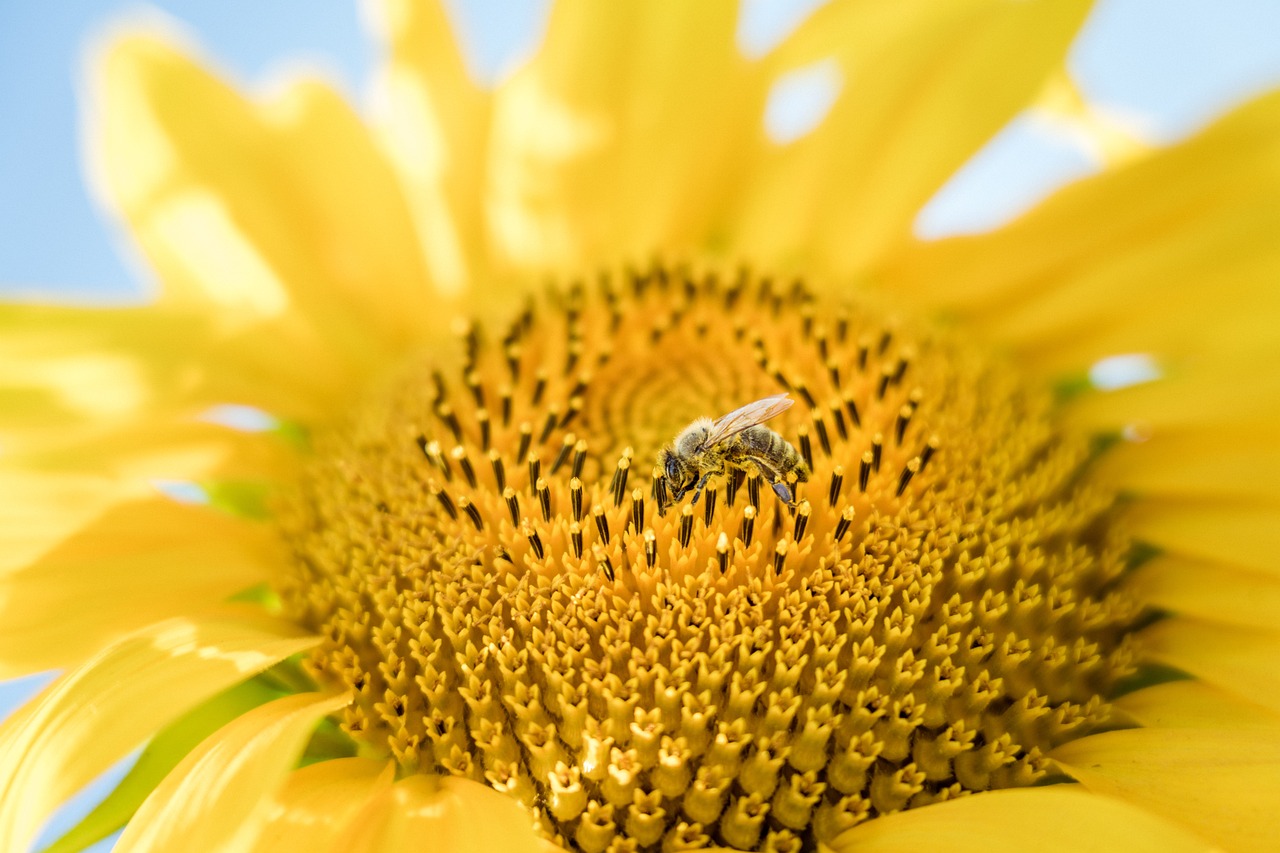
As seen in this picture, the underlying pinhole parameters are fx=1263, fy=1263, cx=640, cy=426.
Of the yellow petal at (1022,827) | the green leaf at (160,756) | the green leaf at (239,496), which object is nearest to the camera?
the yellow petal at (1022,827)

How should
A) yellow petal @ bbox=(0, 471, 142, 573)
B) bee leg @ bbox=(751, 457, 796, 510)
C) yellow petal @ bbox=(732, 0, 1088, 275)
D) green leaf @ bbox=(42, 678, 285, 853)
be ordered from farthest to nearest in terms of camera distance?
yellow petal @ bbox=(732, 0, 1088, 275)
yellow petal @ bbox=(0, 471, 142, 573)
bee leg @ bbox=(751, 457, 796, 510)
green leaf @ bbox=(42, 678, 285, 853)

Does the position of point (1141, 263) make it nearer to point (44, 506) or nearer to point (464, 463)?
point (464, 463)

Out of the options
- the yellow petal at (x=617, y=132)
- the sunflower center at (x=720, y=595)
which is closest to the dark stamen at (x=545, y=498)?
the sunflower center at (x=720, y=595)

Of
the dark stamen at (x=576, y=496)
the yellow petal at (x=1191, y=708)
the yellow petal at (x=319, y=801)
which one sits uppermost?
the dark stamen at (x=576, y=496)

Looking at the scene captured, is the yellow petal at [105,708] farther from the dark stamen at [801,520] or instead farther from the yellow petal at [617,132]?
the yellow petal at [617,132]

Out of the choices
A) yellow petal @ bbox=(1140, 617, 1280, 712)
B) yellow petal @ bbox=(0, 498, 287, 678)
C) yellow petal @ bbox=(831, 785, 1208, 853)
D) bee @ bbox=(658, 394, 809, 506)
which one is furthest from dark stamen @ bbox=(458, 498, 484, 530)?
yellow petal @ bbox=(1140, 617, 1280, 712)

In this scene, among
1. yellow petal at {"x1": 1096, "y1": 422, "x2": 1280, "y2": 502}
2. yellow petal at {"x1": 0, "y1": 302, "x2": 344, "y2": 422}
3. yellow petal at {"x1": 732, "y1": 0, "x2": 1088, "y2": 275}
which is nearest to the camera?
yellow petal at {"x1": 1096, "y1": 422, "x2": 1280, "y2": 502}

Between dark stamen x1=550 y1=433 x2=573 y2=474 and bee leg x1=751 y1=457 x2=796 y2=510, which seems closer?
bee leg x1=751 y1=457 x2=796 y2=510

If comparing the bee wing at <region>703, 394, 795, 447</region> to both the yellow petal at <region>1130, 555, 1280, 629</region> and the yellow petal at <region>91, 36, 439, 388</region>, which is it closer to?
the yellow petal at <region>1130, 555, 1280, 629</region>
